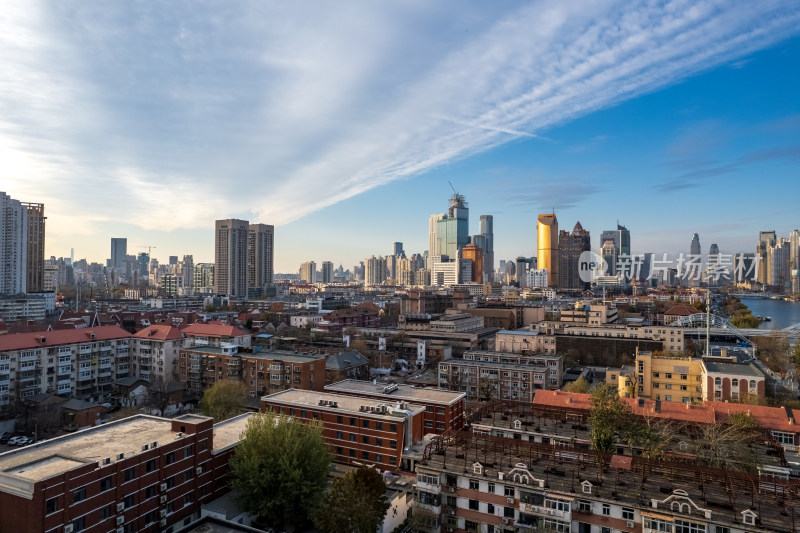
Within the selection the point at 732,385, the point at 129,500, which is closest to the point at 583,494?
the point at 129,500

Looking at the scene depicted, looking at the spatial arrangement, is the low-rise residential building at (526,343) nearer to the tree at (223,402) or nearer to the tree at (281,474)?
the tree at (223,402)

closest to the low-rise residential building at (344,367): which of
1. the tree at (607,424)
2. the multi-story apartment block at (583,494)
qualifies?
the multi-story apartment block at (583,494)

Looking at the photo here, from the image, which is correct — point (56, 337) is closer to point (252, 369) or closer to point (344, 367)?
point (252, 369)

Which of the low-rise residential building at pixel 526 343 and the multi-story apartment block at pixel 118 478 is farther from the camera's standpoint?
the low-rise residential building at pixel 526 343

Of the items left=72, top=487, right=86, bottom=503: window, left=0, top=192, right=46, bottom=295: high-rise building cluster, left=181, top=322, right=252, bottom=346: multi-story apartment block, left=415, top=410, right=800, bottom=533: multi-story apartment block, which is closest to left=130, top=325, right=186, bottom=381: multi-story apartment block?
left=181, top=322, right=252, bottom=346: multi-story apartment block

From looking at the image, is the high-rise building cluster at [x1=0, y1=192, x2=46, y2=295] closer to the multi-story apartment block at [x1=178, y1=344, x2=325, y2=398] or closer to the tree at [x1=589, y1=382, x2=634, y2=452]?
the multi-story apartment block at [x1=178, y1=344, x2=325, y2=398]

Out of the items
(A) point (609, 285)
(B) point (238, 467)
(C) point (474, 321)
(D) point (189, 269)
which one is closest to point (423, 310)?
(C) point (474, 321)
